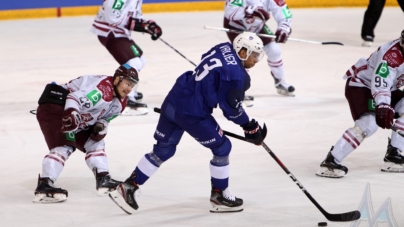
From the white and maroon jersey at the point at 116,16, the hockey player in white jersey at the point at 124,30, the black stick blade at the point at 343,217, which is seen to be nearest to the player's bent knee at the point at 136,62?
the hockey player in white jersey at the point at 124,30

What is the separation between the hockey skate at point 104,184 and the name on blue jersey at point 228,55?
0.96 metres

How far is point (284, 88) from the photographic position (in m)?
7.00

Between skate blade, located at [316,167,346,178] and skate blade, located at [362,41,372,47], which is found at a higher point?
skate blade, located at [316,167,346,178]

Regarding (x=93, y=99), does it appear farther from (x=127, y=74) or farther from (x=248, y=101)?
(x=248, y=101)

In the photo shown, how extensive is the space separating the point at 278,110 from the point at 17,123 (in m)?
2.16

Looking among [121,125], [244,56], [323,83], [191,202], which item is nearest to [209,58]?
[244,56]

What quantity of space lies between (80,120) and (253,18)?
9.91 ft

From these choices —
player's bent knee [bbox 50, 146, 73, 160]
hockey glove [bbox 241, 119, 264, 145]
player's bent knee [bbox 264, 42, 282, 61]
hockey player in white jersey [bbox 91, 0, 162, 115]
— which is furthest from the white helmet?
player's bent knee [bbox 264, 42, 282, 61]

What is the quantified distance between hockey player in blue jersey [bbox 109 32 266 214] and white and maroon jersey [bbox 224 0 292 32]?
279cm

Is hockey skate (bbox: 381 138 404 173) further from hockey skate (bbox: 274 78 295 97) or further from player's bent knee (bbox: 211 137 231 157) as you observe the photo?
hockey skate (bbox: 274 78 295 97)

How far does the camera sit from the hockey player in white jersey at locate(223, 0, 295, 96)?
6.66 m

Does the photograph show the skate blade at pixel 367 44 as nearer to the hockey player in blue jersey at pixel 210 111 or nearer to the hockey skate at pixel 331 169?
the hockey skate at pixel 331 169

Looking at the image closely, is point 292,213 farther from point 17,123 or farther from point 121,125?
point 17,123

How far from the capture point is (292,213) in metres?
3.88
